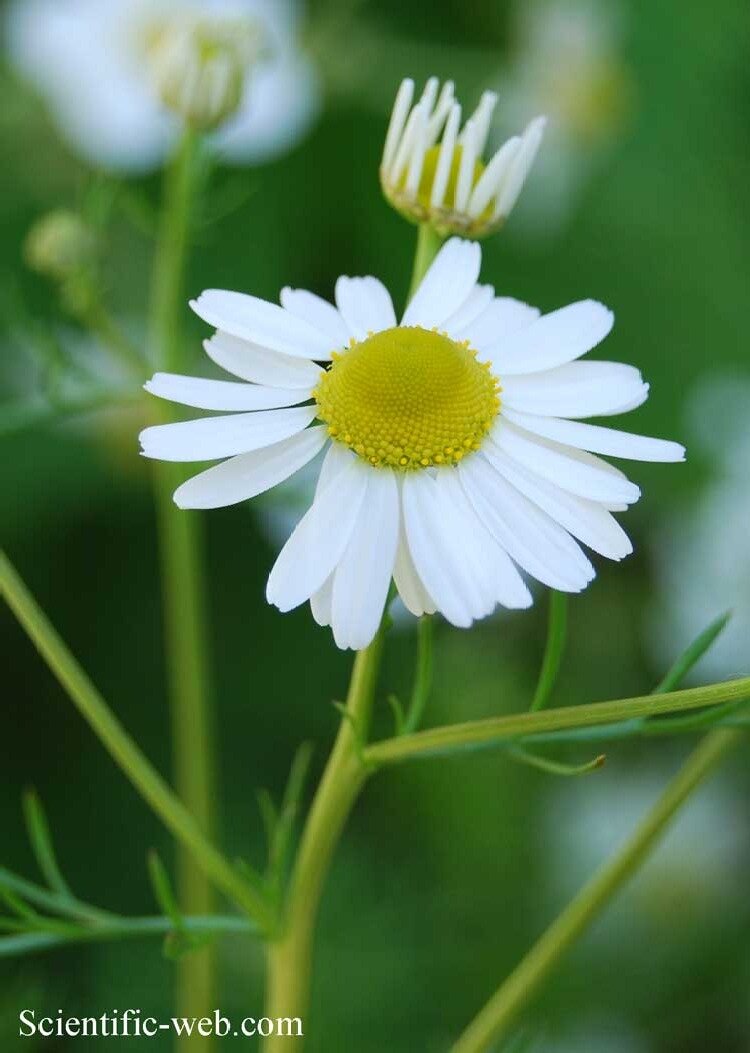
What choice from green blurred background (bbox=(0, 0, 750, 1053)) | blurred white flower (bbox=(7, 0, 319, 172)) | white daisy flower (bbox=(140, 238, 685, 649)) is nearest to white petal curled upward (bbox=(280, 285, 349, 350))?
white daisy flower (bbox=(140, 238, 685, 649))

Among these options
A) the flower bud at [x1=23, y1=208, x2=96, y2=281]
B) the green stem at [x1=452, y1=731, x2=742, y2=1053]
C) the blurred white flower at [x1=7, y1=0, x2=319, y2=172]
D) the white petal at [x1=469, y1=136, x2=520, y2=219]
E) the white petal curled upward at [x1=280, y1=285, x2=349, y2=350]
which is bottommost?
the green stem at [x1=452, y1=731, x2=742, y2=1053]

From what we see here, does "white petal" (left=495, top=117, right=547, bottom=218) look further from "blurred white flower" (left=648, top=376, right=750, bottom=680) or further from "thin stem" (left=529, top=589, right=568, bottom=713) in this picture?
"blurred white flower" (left=648, top=376, right=750, bottom=680)

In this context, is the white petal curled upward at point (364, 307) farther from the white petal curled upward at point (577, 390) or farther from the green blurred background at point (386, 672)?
the green blurred background at point (386, 672)

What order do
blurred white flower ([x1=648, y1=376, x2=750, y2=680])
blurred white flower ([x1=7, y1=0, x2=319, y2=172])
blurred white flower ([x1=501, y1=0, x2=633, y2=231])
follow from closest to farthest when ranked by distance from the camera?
blurred white flower ([x1=648, y1=376, x2=750, y2=680]) < blurred white flower ([x1=7, y1=0, x2=319, y2=172]) < blurred white flower ([x1=501, y1=0, x2=633, y2=231])

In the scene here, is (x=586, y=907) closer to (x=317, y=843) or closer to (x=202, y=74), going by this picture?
(x=317, y=843)

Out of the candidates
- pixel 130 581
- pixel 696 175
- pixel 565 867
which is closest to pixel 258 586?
pixel 130 581

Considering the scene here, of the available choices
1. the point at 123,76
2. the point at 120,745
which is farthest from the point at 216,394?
the point at 123,76

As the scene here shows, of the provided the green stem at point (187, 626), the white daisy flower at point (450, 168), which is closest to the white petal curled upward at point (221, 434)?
the white daisy flower at point (450, 168)
